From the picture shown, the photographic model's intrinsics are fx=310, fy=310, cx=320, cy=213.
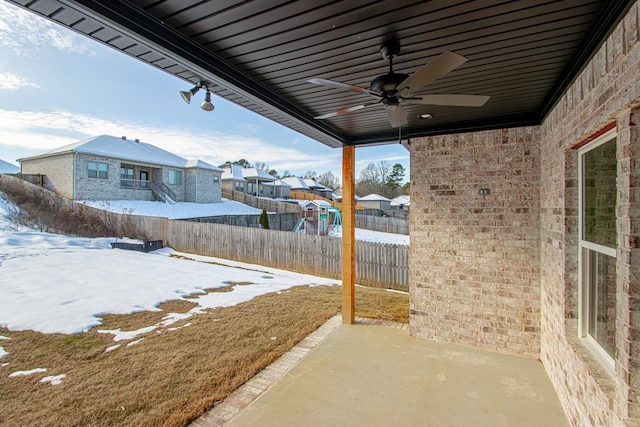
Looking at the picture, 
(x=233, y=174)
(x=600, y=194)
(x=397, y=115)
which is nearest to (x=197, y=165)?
(x=233, y=174)

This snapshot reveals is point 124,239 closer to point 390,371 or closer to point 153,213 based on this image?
point 153,213

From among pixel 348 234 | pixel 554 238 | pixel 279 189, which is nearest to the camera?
pixel 554 238

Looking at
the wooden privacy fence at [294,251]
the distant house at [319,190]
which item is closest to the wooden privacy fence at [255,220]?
the wooden privacy fence at [294,251]

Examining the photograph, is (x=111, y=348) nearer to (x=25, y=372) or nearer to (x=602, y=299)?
(x=25, y=372)

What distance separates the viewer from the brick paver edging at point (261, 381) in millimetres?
2627

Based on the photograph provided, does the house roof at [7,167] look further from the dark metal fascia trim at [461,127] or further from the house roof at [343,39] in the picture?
the house roof at [343,39]

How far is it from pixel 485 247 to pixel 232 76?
3.55 meters

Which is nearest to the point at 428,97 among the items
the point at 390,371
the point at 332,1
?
the point at 332,1

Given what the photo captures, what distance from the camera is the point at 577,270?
2.64 meters

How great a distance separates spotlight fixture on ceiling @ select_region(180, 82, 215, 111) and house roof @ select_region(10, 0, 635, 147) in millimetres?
84

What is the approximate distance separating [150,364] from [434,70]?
4.02 metres

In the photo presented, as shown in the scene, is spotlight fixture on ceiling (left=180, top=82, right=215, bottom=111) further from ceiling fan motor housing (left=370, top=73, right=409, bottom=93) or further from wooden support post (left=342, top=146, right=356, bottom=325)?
wooden support post (left=342, top=146, right=356, bottom=325)

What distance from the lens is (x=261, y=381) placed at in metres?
3.23

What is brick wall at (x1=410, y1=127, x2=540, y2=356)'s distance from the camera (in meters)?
3.77
